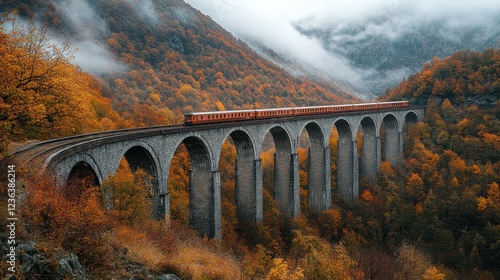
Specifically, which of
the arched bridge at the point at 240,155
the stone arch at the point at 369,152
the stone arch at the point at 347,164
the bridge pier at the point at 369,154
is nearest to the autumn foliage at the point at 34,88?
the arched bridge at the point at 240,155

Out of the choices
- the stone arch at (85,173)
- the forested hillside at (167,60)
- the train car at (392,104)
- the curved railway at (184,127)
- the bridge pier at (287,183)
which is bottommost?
the bridge pier at (287,183)

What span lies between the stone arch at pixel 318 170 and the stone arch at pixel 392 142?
16.9 metres

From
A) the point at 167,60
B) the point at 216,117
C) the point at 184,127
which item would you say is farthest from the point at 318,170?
the point at 167,60

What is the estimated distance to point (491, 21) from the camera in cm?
18462

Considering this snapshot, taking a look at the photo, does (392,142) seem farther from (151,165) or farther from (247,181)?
(151,165)

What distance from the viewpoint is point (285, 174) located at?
123 feet

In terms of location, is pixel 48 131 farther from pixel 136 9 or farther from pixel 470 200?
pixel 136 9

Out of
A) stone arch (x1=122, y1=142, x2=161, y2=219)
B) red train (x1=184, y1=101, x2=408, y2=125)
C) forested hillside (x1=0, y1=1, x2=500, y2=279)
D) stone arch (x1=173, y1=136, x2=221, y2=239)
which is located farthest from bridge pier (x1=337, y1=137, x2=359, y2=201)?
stone arch (x1=122, y1=142, x2=161, y2=219)

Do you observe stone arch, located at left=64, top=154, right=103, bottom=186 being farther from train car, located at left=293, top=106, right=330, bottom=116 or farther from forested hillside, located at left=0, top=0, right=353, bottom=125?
forested hillside, located at left=0, top=0, right=353, bottom=125

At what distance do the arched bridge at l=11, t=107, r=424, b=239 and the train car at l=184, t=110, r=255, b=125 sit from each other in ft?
2.10

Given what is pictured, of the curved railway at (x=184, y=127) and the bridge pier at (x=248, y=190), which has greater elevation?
the curved railway at (x=184, y=127)

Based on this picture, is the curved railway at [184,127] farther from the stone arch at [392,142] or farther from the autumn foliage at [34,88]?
the stone arch at [392,142]

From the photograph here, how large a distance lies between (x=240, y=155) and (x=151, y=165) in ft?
36.6

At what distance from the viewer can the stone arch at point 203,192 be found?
2789 centimetres
